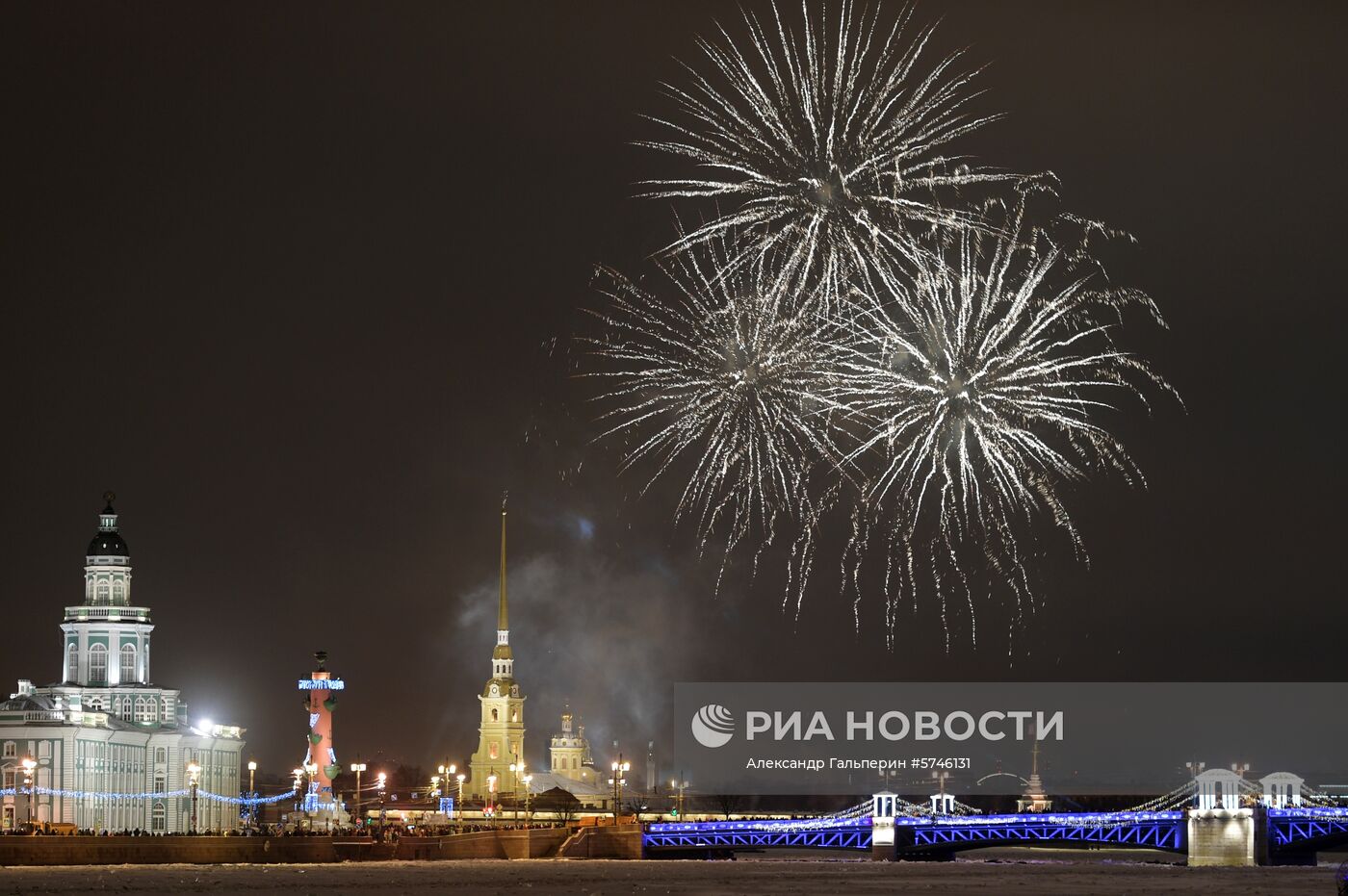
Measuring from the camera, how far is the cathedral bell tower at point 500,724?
186m

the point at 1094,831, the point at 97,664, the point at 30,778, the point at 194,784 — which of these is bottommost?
the point at 1094,831

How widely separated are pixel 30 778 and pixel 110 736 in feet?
35.4

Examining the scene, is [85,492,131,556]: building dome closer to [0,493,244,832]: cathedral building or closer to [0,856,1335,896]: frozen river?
[0,493,244,832]: cathedral building

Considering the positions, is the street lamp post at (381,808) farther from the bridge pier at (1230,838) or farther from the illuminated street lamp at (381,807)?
the bridge pier at (1230,838)

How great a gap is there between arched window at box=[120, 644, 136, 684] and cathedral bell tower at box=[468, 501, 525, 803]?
43.9 metres

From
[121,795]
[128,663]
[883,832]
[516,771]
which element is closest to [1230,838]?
[883,832]

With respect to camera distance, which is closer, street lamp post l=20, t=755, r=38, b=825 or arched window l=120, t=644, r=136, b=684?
street lamp post l=20, t=755, r=38, b=825

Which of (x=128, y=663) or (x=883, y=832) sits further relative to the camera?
(x=128, y=663)

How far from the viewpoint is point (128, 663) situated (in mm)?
144875

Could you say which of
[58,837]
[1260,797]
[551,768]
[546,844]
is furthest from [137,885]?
[551,768]

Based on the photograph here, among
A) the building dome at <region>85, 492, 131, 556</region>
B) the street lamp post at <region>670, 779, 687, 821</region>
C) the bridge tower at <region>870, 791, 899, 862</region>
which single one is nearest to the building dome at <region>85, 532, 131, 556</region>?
the building dome at <region>85, 492, 131, 556</region>

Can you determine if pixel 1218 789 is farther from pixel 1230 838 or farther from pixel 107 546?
pixel 107 546

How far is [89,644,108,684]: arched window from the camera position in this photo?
5669 inches

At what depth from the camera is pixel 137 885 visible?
267 ft
